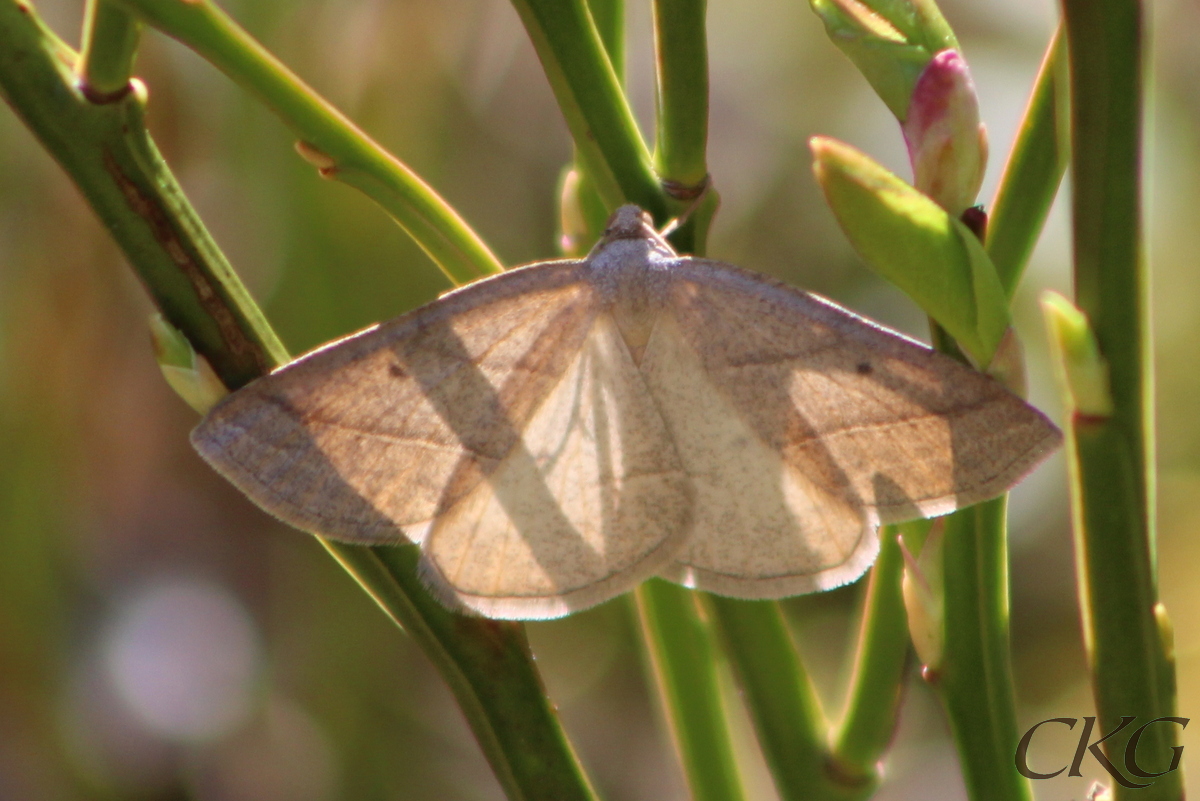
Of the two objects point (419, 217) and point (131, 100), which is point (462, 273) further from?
point (131, 100)

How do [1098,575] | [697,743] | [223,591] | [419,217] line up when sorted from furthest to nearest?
[223,591] → [697,743] → [419,217] → [1098,575]

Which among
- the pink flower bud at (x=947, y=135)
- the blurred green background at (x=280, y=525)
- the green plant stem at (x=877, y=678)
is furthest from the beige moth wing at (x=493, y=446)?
the blurred green background at (x=280, y=525)

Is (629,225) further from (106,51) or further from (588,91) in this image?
(106,51)

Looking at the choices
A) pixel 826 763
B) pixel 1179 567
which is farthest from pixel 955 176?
pixel 1179 567

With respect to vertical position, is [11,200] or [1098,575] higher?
[11,200]

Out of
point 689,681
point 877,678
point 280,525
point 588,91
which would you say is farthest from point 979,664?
point 280,525

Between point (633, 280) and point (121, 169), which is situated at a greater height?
point (121, 169)

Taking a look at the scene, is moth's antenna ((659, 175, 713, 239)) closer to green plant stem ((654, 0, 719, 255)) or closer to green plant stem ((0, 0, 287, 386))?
green plant stem ((654, 0, 719, 255))

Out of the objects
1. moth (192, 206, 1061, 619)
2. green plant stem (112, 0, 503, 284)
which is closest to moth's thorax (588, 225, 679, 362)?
moth (192, 206, 1061, 619)

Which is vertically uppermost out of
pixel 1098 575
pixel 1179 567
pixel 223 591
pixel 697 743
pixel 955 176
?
pixel 955 176
